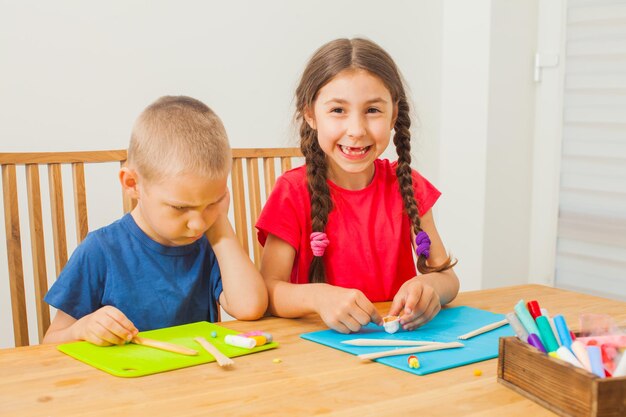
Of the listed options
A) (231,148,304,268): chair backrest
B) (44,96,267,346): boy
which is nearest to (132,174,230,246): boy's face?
(44,96,267,346): boy

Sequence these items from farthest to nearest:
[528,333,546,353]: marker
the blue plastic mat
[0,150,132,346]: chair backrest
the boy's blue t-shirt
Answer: [0,150,132,346]: chair backrest < the boy's blue t-shirt < the blue plastic mat < [528,333,546,353]: marker

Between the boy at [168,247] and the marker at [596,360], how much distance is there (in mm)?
608

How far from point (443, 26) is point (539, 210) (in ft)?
2.88

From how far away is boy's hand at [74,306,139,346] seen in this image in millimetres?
1065

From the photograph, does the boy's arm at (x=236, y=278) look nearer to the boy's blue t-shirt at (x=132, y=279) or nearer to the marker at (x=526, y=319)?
the boy's blue t-shirt at (x=132, y=279)

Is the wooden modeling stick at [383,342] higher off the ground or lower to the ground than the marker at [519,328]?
lower

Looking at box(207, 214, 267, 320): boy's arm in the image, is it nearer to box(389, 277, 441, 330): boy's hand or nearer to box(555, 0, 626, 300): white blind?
box(389, 277, 441, 330): boy's hand

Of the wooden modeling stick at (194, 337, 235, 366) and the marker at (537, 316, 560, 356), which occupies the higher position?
the marker at (537, 316, 560, 356)

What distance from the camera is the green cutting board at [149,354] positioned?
97 centimetres

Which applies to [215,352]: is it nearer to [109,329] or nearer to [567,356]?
[109,329]

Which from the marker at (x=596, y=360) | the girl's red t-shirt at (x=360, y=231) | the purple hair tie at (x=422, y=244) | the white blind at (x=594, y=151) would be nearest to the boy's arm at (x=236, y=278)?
the girl's red t-shirt at (x=360, y=231)

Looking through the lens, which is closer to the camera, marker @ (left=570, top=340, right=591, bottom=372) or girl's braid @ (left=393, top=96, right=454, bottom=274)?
marker @ (left=570, top=340, right=591, bottom=372)

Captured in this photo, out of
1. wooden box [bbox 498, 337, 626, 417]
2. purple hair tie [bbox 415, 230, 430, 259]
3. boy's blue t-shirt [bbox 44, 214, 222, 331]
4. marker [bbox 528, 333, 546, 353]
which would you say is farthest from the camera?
purple hair tie [bbox 415, 230, 430, 259]

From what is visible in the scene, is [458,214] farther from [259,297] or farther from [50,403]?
[50,403]
